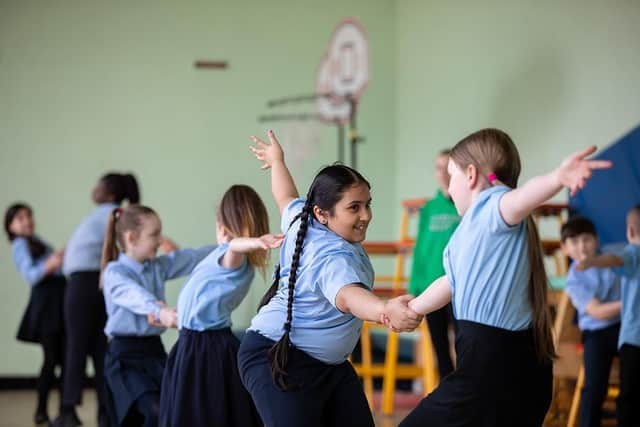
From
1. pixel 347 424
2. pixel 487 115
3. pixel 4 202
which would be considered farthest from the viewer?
pixel 4 202

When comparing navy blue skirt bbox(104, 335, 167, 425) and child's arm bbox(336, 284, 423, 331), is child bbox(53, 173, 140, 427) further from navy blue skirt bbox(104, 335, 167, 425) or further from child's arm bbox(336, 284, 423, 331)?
child's arm bbox(336, 284, 423, 331)

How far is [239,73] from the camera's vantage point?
6.88 m

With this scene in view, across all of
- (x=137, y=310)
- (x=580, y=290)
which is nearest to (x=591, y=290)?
(x=580, y=290)

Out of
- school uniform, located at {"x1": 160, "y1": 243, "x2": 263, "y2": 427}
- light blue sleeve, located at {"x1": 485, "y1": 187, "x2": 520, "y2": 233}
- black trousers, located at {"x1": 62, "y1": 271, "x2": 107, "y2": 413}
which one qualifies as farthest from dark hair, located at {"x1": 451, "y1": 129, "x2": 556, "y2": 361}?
black trousers, located at {"x1": 62, "y1": 271, "x2": 107, "y2": 413}

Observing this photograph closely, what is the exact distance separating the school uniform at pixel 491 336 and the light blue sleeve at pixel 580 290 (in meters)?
1.71

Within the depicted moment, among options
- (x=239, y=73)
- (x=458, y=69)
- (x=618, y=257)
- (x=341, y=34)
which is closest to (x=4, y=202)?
(x=239, y=73)

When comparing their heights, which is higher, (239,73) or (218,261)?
(239,73)

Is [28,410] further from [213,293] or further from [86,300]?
[213,293]

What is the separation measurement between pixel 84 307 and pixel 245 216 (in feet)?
6.37

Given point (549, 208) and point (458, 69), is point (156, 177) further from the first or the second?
→ point (549, 208)

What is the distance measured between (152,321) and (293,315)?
1.09 m

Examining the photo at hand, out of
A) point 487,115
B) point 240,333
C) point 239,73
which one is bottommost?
point 240,333

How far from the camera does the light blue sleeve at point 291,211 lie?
2.30 m

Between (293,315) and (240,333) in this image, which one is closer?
(293,315)
